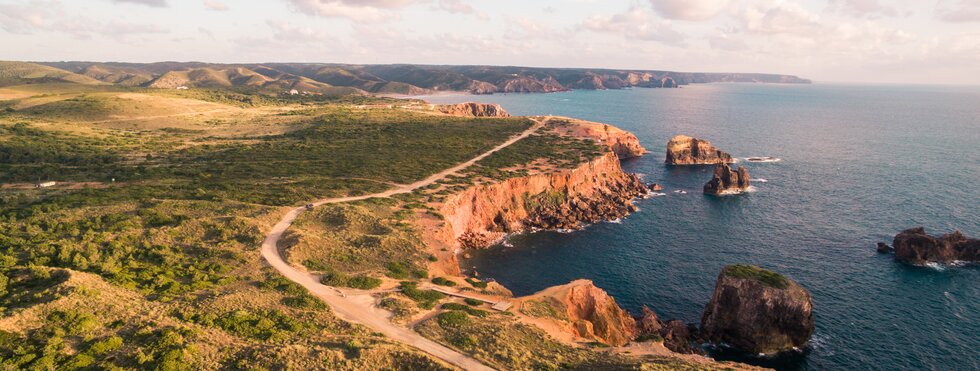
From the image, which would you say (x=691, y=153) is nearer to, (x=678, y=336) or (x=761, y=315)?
(x=761, y=315)

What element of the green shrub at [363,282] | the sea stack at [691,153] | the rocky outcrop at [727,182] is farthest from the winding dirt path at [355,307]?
the sea stack at [691,153]

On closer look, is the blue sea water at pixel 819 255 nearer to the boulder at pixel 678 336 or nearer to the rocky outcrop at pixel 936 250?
the rocky outcrop at pixel 936 250

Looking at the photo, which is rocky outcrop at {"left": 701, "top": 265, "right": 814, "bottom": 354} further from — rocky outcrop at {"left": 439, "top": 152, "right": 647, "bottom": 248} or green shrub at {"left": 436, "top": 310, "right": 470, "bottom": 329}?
rocky outcrop at {"left": 439, "top": 152, "right": 647, "bottom": 248}

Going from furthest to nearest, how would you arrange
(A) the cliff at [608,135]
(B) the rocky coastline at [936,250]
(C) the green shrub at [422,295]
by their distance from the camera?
(A) the cliff at [608,135] → (B) the rocky coastline at [936,250] → (C) the green shrub at [422,295]

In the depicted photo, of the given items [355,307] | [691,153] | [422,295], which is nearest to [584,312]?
[422,295]

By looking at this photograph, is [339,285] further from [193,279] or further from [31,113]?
[31,113]

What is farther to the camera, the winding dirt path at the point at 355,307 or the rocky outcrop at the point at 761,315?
the rocky outcrop at the point at 761,315

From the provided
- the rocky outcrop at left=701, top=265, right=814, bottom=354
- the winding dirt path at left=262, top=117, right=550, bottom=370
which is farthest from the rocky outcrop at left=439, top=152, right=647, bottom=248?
the rocky outcrop at left=701, top=265, right=814, bottom=354
